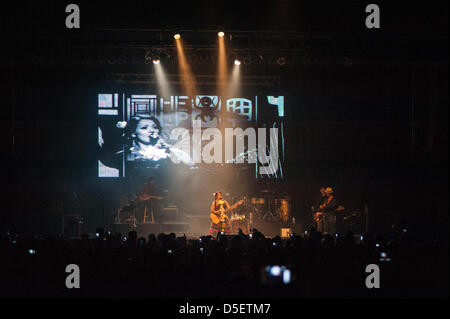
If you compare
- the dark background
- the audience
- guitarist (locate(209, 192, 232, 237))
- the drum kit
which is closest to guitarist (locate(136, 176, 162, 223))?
the dark background

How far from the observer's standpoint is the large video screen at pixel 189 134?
16.1 meters

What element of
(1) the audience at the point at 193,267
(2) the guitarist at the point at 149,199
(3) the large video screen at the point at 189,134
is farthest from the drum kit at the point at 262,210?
(1) the audience at the point at 193,267

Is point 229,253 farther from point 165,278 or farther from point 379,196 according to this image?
point 379,196

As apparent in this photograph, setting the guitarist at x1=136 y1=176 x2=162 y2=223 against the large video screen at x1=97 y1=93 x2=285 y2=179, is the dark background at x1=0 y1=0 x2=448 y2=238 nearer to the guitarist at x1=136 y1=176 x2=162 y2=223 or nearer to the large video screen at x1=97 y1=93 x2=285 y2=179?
the large video screen at x1=97 y1=93 x2=285 y2=179

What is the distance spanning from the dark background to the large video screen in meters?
0.44

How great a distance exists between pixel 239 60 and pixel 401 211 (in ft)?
24.8

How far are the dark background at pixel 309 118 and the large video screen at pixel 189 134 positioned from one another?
44 centimetres

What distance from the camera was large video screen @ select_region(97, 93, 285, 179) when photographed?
16062mm

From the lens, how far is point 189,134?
16219mm

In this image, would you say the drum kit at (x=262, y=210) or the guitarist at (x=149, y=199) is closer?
the drum kit at (x=262, y=210)

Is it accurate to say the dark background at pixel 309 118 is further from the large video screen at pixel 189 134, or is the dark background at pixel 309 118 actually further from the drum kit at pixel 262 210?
the drum kit at pixel 262 210

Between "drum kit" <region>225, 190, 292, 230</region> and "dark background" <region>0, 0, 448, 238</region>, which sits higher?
"dark background" <region>0, 0, 448, 238</region>

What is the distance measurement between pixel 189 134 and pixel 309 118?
13.9 ft
